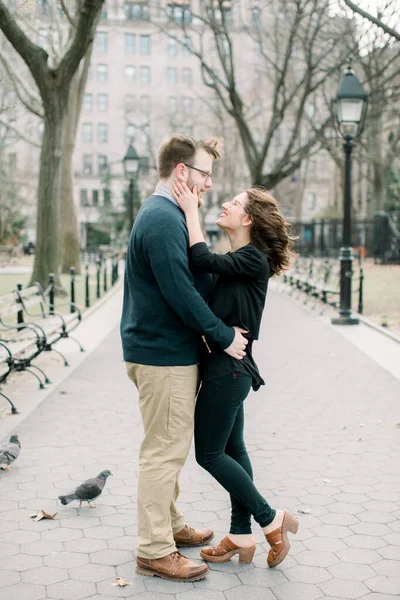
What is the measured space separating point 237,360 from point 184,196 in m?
0.79

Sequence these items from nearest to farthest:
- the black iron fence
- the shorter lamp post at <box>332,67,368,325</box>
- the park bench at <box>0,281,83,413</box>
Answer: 1. the park bench at <box>0,281,83,413</box>
2. the shorter lamp post at <box>332,67,368,325</box>
3. the black iron fence

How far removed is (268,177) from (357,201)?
4064 cm

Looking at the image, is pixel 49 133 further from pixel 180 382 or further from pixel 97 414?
pixel 180 382

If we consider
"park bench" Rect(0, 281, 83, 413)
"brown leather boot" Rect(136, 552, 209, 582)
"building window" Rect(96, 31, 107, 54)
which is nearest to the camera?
"brown leather boot" Rect(136, 552, 209, 582)

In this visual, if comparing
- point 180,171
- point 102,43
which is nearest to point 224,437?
point 180,171

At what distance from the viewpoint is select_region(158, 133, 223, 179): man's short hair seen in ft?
11.8

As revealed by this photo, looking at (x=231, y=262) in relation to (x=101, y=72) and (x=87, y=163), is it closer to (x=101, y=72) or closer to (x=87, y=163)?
(x=87, y=163)

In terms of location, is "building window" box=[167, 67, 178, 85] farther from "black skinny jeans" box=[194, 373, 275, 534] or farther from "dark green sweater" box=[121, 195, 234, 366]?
"black skinny jeans" box=[194, 373, 275, 534]

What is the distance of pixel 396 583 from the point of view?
12.2 feet

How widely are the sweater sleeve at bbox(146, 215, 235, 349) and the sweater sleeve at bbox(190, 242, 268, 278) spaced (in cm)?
10

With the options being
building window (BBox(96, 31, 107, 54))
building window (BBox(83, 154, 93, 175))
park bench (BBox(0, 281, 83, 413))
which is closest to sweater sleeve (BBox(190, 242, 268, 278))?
park bench (BBox(0, 281, 83, 413))

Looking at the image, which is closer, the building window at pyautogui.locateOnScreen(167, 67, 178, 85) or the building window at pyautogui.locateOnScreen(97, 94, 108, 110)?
the building window at pyautogui.locateOnScreen(97, 94, 108, 110)

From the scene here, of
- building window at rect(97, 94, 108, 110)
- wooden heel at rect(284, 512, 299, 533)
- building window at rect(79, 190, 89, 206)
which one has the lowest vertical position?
wooden heel at rect(284, 512, 299, 533)

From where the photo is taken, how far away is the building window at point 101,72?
84.1 metres
